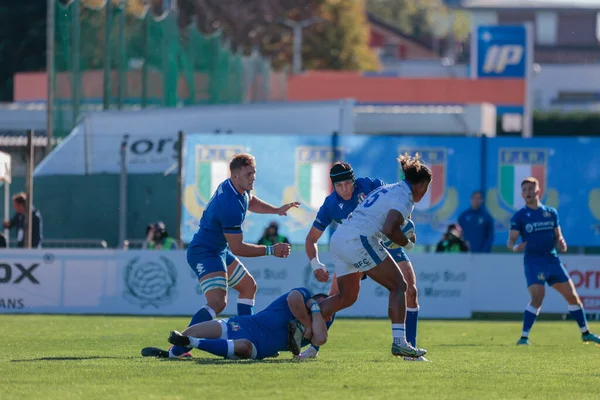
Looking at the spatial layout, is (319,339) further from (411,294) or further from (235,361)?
(411,294)

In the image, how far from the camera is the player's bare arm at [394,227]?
1086 cm

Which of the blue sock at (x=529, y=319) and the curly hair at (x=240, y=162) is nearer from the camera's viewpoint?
the curly hair at (x=240, y=162)

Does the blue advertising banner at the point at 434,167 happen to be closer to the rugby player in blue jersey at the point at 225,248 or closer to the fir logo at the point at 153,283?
the fir logo at the point at 153,283

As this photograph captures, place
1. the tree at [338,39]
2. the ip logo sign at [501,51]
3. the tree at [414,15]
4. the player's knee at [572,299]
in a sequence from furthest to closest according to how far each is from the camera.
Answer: the tree at [414,15], the tree at [338,39], the ip logo sign at [501,51], the player's knee at [572,299]

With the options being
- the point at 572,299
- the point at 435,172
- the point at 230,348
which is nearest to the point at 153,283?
the point at 435,172

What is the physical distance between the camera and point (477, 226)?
23.2 meters

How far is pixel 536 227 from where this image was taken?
16.0 metres

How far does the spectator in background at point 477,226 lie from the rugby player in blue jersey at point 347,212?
10.7 metres

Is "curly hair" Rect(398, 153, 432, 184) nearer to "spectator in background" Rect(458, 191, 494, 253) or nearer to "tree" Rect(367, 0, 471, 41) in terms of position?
"spectator in background" Rect(458, 191, 494, 253)

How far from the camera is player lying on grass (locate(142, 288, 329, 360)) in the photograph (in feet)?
36.0

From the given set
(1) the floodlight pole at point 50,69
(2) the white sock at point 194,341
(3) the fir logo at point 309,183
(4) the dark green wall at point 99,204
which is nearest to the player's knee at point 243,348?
(2) the white sock at point 194,341

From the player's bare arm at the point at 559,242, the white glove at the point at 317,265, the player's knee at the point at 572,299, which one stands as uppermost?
Result: the player's bare arm at the point at 559,242

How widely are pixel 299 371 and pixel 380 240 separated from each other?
1.59 m

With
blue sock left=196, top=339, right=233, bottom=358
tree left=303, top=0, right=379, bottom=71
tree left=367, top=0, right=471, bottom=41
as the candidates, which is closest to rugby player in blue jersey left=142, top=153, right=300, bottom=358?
blue sock left=196, top=339, right=233, bottom=358
